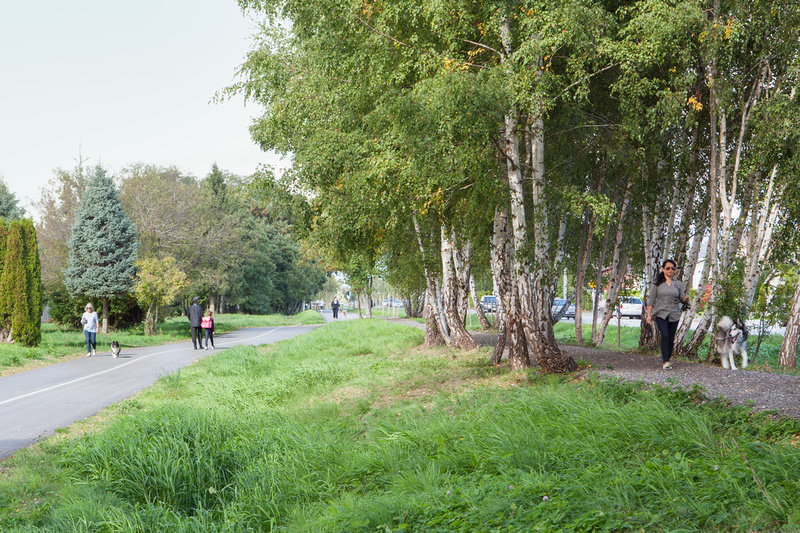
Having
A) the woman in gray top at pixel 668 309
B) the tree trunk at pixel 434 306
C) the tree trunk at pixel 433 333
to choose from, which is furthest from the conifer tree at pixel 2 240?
the woman in gray top at pixel 668 309

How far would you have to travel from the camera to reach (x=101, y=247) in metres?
28.5

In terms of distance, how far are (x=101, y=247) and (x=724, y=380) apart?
2745 cm

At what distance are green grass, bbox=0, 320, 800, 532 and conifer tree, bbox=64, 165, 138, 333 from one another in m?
21.8

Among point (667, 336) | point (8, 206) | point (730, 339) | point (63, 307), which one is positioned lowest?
point (730, 339)

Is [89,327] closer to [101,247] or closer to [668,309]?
[101,247]

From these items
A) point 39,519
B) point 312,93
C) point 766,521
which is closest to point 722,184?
point 312,93

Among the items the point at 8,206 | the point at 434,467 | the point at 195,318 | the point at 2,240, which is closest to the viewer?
the point at 434,467

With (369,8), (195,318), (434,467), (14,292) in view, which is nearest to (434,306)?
(369,8)

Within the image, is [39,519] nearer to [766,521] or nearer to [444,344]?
[766,521]

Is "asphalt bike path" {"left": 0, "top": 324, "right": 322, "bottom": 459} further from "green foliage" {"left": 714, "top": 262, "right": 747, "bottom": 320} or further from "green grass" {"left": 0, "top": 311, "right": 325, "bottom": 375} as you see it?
"green foliage" {"left": 714, "top": 262, "right": 747, "bottom": 320}

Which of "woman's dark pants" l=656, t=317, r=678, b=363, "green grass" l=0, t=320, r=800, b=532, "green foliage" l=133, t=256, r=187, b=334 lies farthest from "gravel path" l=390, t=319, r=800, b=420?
"green foliage" l=133, t=256, r=187, b=334

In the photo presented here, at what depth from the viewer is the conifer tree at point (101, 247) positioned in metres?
28.4

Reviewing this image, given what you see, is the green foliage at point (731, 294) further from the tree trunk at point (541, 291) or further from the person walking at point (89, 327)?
the person walking at point (89, 327)

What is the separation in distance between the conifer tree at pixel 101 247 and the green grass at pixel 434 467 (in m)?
21.8
